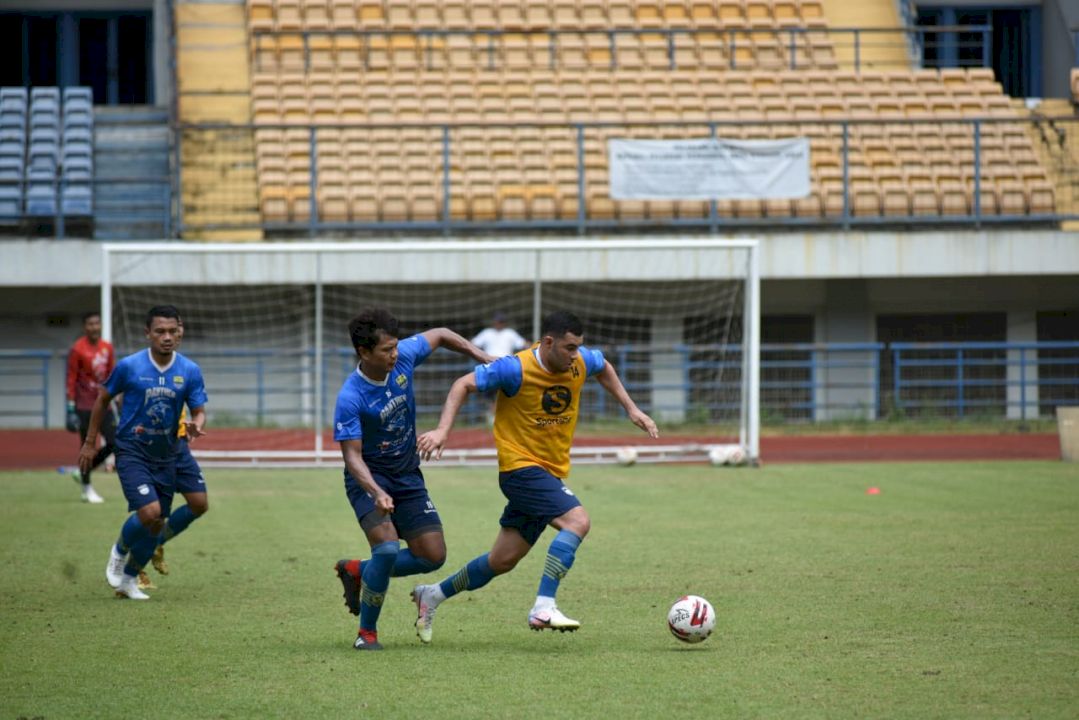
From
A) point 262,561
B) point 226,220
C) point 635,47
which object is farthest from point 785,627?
point 635,47

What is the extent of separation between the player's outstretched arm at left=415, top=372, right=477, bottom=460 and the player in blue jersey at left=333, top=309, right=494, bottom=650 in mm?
198

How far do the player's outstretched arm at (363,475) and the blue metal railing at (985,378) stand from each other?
17277 mm

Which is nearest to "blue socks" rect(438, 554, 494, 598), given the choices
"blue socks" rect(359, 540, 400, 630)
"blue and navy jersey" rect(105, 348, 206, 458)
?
"blue socks" rect(359, 540, 400, 630)

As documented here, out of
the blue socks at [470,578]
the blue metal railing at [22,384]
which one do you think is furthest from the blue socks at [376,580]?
the blue metal railing at [22,384]

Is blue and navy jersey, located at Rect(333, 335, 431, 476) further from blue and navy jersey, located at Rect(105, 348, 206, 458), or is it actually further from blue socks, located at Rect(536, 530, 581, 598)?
blue and navy jersey, located at Rect(105, 348, 206, 458)

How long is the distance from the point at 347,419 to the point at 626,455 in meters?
12.3

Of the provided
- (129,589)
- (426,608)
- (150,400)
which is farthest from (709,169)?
(426,608)

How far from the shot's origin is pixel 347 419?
7.39 m

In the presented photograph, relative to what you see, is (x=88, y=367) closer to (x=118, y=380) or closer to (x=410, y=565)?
(x=118, y=380)

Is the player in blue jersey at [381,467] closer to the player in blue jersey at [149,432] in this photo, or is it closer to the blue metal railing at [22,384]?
the player in blue jersey at [149,432]

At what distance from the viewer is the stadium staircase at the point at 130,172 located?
2519 cm

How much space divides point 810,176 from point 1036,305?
4.80 m

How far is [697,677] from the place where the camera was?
659 cm

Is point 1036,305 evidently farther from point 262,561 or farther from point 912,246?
point 262,561
